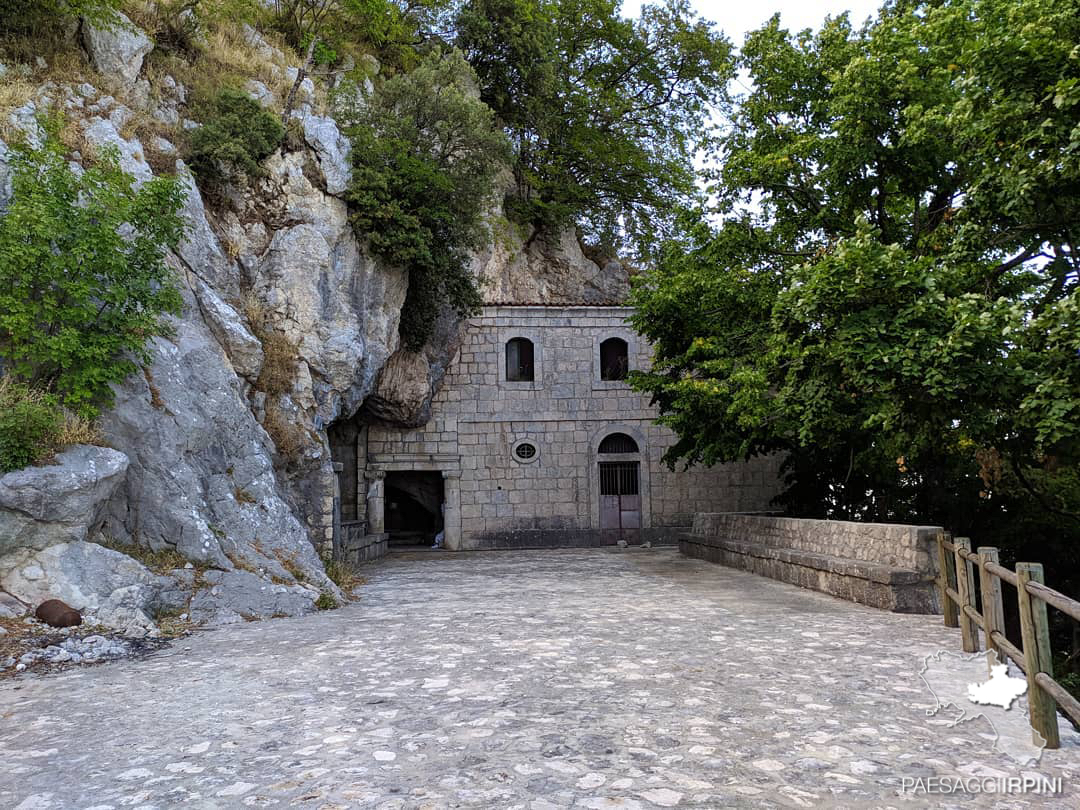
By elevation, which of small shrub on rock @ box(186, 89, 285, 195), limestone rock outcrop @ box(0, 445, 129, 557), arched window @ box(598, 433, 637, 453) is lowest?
limestone rock outcrop @ box(0, 445, 129, 557)

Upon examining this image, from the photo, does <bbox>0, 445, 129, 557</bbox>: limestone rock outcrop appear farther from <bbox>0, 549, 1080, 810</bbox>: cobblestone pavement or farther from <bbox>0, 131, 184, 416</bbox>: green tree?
<bbox>0, 549, 1080, 810</bbox>: cobblestone pavement

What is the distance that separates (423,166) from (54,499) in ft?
30.3

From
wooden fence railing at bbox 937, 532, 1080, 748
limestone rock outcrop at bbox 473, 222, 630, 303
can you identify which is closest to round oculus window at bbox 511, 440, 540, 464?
limestone rock outcrop at bbox 473, 222, 630, 303

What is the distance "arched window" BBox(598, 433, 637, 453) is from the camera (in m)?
20.9

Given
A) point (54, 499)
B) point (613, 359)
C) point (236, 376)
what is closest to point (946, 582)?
point (54, 499)

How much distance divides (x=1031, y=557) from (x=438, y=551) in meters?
13.6

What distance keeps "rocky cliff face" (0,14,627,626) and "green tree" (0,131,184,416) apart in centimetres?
64

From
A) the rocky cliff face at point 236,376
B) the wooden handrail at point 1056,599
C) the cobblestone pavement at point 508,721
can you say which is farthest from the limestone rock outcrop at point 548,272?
the wooden handrail at point 1056,599

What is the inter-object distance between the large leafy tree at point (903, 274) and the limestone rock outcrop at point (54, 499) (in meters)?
8.15

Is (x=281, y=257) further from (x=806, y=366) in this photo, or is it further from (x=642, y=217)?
(x=642, y=217)

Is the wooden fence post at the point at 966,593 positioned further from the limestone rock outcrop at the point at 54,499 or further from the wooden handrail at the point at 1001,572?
the limestone rock outcrop at the point at 54,499

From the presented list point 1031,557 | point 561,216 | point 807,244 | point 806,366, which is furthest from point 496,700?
point 561,216

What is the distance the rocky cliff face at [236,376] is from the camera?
7.88m

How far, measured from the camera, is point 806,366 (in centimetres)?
1078
